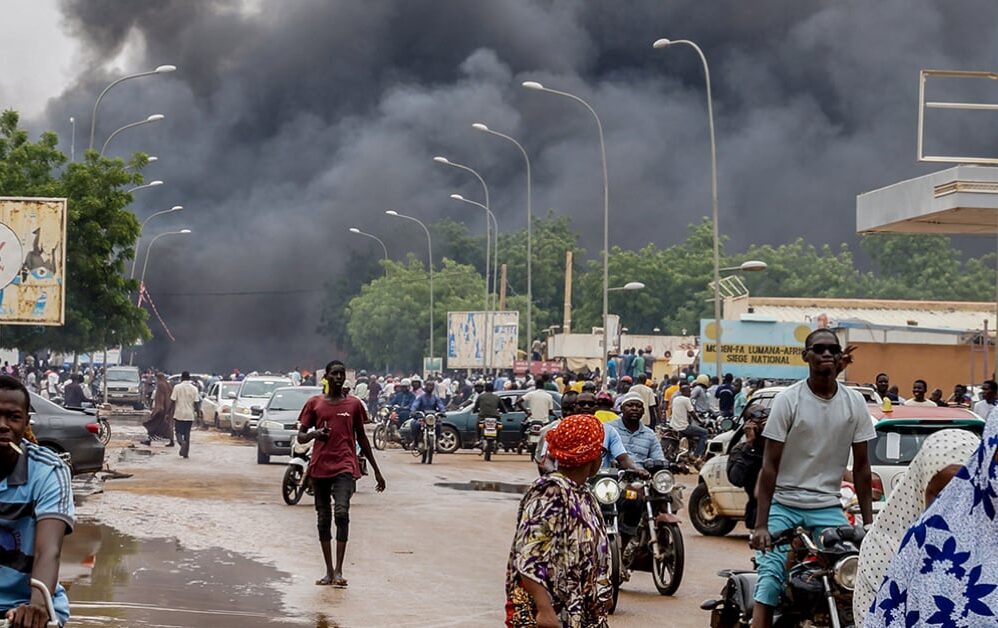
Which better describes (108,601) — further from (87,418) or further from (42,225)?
(42,225)

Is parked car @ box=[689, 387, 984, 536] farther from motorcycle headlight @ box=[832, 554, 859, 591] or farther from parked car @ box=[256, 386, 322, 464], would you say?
parked car @ box=[256, 386, 322, 464]

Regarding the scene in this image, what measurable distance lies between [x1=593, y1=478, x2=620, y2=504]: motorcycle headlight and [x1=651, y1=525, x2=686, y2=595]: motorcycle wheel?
1116 millimetres

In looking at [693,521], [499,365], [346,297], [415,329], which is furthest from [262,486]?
[346,297]

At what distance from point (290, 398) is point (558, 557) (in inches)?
1012

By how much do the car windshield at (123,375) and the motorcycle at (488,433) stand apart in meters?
35.3

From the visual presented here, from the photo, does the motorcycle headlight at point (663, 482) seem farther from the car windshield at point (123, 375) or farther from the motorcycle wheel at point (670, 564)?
the car windshield at point (123, 375)

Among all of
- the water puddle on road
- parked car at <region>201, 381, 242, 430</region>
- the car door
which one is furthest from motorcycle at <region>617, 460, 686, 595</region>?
parked car at <region>201, 381, 242, 430</region>

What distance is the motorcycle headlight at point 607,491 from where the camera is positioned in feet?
37.8

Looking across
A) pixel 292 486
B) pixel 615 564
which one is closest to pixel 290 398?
pixel 292 486

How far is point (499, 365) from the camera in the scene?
67.8 m

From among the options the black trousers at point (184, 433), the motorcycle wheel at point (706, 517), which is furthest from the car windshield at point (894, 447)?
the black trousers at point (184, 433)

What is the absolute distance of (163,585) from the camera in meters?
12.9

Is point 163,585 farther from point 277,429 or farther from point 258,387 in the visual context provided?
point 258,387

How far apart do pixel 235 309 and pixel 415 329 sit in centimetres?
3888
